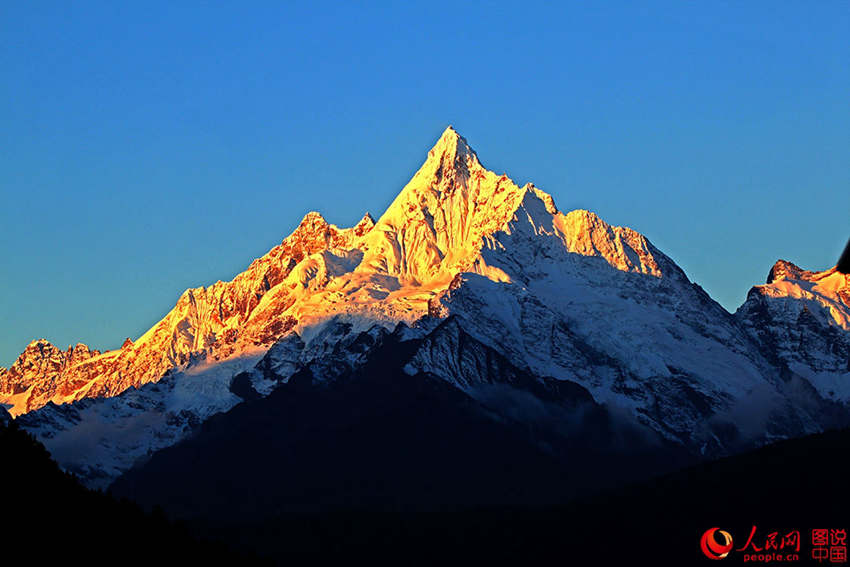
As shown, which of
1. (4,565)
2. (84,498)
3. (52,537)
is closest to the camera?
(4,565)

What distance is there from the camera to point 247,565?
175 meters

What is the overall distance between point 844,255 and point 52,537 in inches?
3502

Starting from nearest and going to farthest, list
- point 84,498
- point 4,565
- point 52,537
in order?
1. point 4,565
2. point 52,537
3. point 84,498

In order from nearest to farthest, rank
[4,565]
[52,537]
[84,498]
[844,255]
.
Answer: [844,255], [4,565], [52,537], [84,498]

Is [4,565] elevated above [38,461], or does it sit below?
below

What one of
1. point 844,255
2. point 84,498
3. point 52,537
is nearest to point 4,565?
point 52,537

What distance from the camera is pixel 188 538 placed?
181 metres

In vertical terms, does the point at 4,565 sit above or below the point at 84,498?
below

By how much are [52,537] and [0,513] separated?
206 inches

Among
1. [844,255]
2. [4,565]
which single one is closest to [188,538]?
[4,565]

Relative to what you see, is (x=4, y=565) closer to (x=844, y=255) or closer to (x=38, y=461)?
(x=38, y=461)

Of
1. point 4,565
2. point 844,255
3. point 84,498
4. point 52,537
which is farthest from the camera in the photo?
point 84,498

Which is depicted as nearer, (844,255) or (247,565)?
(844,255)

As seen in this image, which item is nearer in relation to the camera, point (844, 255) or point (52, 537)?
point (844, 255)
